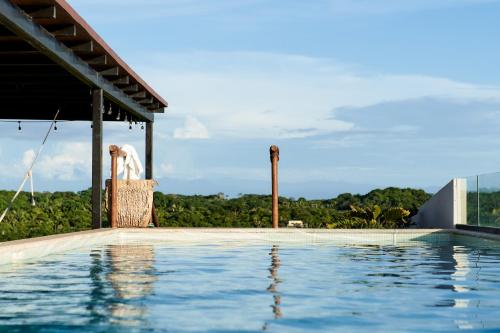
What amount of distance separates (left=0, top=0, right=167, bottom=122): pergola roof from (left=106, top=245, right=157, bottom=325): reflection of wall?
3.04 meters

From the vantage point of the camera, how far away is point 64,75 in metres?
14.4

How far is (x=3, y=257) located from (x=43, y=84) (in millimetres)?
7162

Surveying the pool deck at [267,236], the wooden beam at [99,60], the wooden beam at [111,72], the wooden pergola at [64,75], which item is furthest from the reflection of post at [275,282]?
the wooden beam at [111,72]

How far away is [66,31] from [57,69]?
275 centimetres

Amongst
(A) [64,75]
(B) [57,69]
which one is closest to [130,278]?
(B) [57,69]

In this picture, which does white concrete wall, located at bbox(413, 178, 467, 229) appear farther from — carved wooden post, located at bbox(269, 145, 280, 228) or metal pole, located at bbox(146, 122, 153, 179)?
metal pole, located at bbox(146, 122, 153, 179)

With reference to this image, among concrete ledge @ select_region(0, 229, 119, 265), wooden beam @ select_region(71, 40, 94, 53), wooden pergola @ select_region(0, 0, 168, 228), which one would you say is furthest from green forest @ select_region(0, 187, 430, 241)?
wooden beam @ select_region(71, 40, 94, 53)

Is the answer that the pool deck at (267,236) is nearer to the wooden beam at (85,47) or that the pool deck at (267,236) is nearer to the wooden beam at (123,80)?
the wooden beam at (123,80)

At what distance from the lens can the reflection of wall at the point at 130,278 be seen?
5.64m

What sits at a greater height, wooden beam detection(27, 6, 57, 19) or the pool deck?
wooden beam detection(27, 6, 57, 19)

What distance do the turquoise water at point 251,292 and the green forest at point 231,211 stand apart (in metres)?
7.68

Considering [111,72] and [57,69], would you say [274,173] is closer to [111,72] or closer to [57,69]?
[111,72]

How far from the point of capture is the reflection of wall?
5642 mm

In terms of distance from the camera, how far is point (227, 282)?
768 cm
